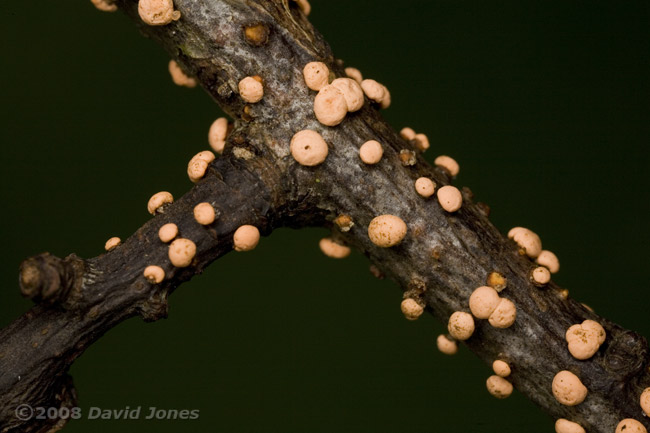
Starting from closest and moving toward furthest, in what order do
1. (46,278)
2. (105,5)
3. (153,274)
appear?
(46,278), (153,274), (105,5)

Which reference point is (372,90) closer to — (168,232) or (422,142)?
(422,142)

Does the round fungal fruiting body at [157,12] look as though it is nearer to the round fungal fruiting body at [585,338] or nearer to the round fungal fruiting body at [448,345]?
the round fungal fruiting body at [448,345]

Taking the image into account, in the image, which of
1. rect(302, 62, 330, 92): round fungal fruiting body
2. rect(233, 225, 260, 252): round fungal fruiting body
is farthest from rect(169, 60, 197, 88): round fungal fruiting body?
rect(233, 225, 260, 252): round fungal fruiting body

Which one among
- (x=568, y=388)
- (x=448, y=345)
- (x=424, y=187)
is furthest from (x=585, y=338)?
(x=424, y=187)

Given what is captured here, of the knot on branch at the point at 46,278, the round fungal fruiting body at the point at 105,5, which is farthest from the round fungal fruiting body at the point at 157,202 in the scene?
the round fungal fruiting body at the point at 105,5

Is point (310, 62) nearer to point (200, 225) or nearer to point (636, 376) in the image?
point (200, 225)
